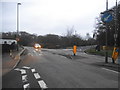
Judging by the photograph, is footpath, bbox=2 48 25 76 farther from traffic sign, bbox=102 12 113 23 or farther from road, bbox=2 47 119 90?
traffic sign, bbox=102 12 113 23

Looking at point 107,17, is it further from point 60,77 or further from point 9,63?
point 60,77

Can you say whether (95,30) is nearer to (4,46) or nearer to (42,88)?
(4,46)

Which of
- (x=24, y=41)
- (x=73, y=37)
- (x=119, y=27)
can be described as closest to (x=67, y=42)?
(x=73, y=37)

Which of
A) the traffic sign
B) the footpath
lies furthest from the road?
the traffic sign

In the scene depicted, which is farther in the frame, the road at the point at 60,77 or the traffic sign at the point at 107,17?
the traffic sign at the point at 107,17

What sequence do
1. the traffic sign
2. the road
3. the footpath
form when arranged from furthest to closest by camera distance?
1. the traffic sign
2. the footpath
3. the road

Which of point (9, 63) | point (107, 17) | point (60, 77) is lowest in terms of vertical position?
point (9, 63)

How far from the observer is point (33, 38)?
378 feet

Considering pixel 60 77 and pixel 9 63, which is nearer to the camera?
pixel 60 77

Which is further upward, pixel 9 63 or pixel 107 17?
pixel 107 17

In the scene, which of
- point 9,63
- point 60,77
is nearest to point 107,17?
point 9,63

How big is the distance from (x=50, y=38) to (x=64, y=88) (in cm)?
8944

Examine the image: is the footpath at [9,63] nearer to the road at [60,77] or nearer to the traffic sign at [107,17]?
the road at [60,77]

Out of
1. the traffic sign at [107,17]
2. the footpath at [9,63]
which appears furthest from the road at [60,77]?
the traffic sign at [107,17]
